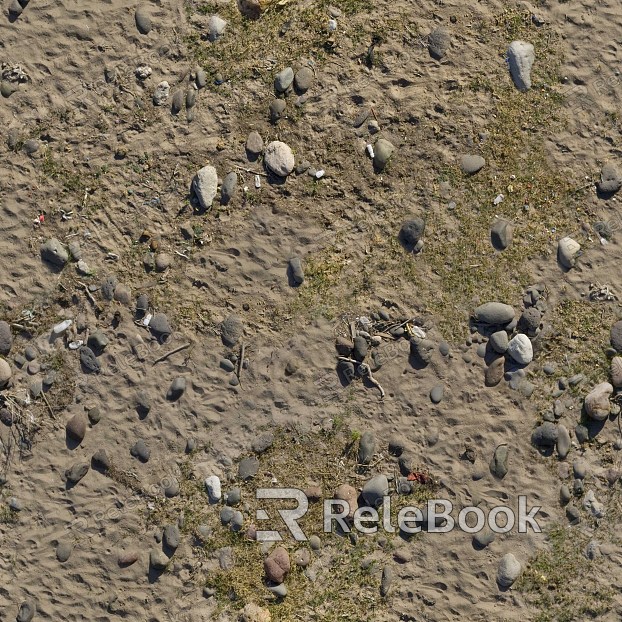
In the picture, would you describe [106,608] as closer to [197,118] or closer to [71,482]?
[71,482]

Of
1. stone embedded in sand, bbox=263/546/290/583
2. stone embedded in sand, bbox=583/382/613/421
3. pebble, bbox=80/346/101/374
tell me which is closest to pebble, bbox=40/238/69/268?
pebble, bbox=80/346/101/374

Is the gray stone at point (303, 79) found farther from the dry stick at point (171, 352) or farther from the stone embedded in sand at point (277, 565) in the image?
the stone embedded in sand at point (277, 565)

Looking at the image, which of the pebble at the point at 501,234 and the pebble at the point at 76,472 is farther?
the pebble at the point at 501,234

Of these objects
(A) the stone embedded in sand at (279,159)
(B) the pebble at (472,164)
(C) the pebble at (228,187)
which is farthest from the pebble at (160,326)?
(B) the pebble at (472,164)

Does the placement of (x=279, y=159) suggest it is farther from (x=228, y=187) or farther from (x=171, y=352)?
(x=171, y=352)

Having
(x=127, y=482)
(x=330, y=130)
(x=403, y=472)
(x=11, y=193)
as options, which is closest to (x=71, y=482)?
(x=127, y=482)

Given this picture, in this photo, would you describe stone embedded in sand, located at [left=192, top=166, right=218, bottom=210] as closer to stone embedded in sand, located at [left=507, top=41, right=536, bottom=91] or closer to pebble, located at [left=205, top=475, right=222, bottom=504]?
pebble, located at [left=205, top=475, right=222, bottom=504]
